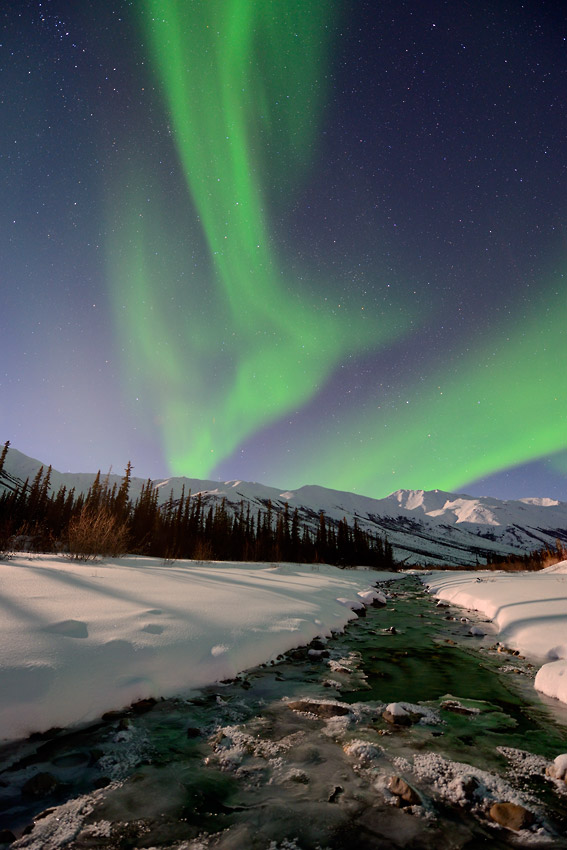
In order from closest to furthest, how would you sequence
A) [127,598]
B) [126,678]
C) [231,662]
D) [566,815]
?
[566,815]
[126,678]
[231,662]
[127,598]

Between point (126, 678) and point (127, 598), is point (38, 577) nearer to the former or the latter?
point (127, 598)

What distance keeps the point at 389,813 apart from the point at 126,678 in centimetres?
296

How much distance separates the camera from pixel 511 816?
252cm

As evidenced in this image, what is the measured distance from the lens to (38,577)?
22.8 ft

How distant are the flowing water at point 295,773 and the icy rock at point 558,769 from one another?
0.07m

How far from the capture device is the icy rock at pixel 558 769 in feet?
10.1

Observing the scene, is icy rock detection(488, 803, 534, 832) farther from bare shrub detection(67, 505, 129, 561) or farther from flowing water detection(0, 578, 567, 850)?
bare shrub detection(67, 505, 129, 561)

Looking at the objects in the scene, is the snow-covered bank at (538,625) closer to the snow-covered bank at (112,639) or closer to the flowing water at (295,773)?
the flowing water at (295,773)

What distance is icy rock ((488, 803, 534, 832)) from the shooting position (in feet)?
8.13

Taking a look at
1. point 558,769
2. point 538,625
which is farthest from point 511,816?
point 538,625

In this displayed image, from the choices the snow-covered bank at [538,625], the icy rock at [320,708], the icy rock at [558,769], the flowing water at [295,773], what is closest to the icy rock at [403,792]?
the flowing water at [295,773]

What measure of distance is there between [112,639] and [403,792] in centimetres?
352

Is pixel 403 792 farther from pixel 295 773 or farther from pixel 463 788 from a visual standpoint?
pixel 295 773

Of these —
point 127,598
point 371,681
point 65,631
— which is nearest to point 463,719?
point 371,681
